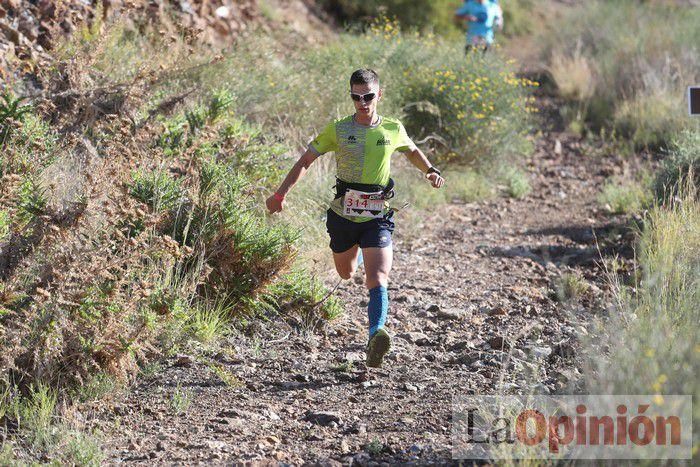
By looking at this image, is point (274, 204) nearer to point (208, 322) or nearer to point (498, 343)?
point (208, 322)

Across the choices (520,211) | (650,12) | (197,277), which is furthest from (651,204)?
(650,12)

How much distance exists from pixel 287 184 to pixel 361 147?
1.52 feet

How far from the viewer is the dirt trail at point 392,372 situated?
163 inches

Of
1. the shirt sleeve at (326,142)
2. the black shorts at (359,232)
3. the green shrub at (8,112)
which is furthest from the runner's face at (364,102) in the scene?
the green shrub at (8,112)

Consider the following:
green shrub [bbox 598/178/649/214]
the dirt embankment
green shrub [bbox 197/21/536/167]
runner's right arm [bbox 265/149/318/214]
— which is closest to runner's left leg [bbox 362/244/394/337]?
runner's right arm [bbox 265/149/318/214]

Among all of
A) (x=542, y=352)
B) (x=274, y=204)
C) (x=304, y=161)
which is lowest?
(x=542, y=352)

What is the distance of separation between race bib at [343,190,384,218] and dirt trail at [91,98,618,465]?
828 mm

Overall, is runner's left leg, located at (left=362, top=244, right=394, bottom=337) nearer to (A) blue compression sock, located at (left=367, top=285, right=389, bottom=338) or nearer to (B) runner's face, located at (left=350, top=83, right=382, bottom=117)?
(A) blue compression sock, located at (left=367, top=285, right=389, bottom=338)

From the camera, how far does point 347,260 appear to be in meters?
5.58

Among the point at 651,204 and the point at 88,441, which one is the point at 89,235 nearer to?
the point at 88,441

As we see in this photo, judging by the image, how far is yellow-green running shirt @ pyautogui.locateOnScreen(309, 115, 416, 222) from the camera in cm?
523

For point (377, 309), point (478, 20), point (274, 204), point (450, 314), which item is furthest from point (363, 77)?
point (478, 20)

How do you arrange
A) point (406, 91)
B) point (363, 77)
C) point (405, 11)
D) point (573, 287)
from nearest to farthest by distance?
point (363, 77)
point (573, 287)
point (406, 91)
point (405, 11)

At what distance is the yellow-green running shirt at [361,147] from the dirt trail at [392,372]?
892 mm
